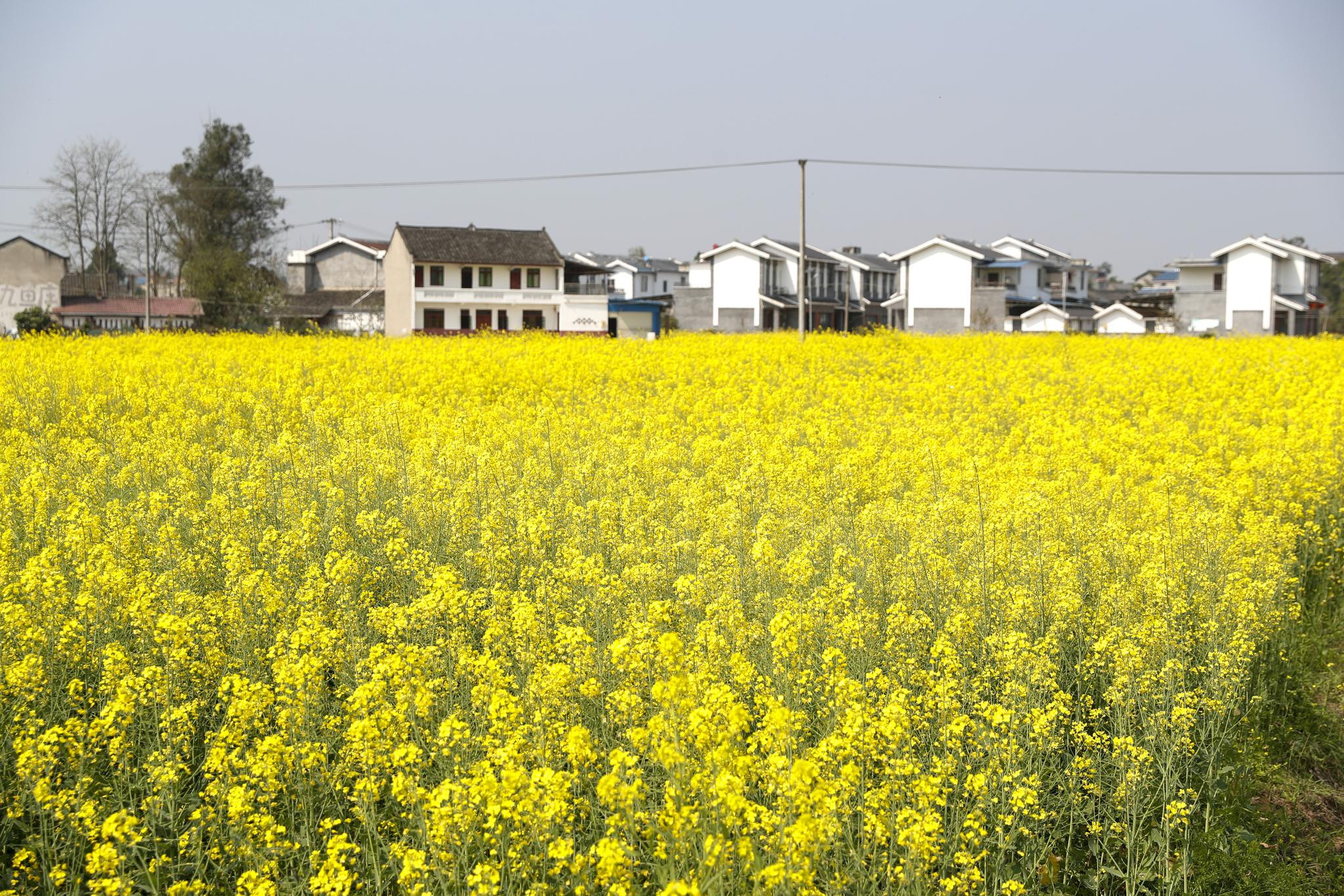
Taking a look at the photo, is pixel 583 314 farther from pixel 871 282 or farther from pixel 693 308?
pixel 871 282

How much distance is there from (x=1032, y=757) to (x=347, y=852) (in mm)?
2842

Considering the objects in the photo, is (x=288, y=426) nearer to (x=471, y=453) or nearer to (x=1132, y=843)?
(x=471, y=453)

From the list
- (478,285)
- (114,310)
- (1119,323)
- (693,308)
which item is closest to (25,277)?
(114,310)

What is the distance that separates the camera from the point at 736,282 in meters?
64.6

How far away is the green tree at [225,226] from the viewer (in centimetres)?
5531

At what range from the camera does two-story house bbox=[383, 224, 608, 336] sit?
55562mm

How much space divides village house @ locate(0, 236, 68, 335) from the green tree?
29.5 feet

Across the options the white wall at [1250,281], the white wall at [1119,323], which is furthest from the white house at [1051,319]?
the white wall at [1250,281]

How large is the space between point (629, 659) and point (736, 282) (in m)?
61.3

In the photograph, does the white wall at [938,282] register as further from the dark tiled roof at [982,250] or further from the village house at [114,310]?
the village house at [114,310]

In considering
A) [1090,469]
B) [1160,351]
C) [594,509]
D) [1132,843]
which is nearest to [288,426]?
[594,509]

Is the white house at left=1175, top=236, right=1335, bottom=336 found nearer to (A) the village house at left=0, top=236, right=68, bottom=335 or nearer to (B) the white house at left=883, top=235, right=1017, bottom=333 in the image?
(B) the white house at left=883, top=235, right=1017, bottom=333

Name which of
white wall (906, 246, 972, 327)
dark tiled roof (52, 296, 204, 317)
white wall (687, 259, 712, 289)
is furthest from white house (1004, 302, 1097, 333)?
dark tiled roof (52, 296, 204, 317)

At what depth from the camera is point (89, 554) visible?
6168 millimetres
